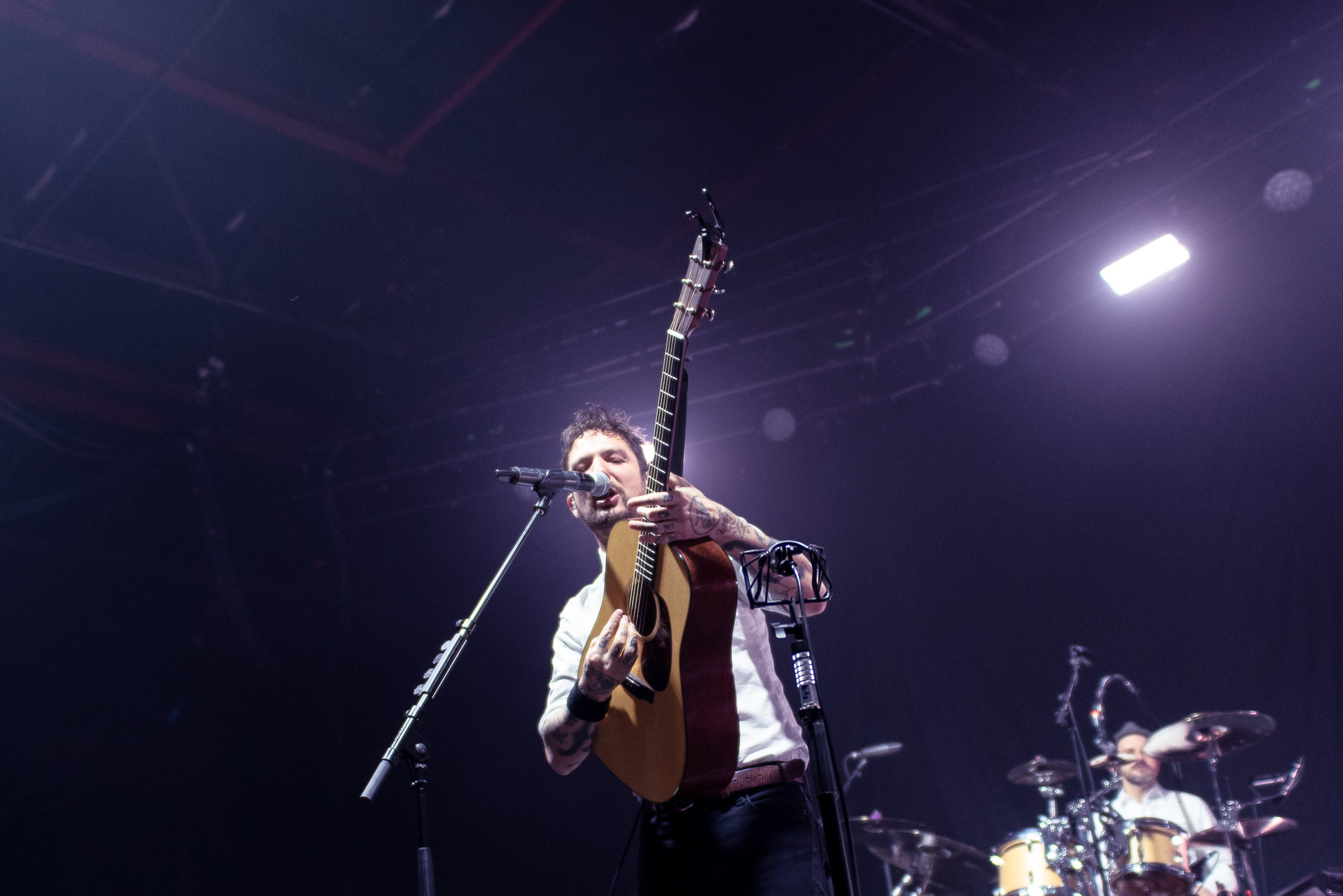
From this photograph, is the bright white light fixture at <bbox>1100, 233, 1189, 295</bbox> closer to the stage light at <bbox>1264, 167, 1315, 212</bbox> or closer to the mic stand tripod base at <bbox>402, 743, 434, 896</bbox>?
the stage light at <bbox>1264, 167, 1315, 212</bbox>

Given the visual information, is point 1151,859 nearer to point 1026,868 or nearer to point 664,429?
point 1026,868

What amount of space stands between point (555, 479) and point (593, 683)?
0.61 meters

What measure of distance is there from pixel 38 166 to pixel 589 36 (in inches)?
139

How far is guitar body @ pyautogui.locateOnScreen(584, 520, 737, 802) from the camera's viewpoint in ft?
7.48

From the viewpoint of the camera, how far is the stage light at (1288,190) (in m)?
5.78

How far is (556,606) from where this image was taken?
802 cm

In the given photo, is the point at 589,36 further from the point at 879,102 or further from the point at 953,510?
the point at 953,510

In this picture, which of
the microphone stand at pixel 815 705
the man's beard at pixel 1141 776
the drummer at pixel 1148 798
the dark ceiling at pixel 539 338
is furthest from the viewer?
the man's beard at pixel 1141 776

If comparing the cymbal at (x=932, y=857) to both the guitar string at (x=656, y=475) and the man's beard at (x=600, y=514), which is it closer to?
the man's beard at (x=600, y=514)

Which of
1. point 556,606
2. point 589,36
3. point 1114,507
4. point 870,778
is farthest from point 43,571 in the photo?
point 1114,507

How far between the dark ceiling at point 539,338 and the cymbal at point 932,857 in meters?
0.61

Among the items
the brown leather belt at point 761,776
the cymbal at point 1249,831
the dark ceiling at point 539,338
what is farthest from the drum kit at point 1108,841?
the brown leather belt at point 761,776

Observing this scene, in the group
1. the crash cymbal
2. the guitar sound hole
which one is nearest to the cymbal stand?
the crash cymbal

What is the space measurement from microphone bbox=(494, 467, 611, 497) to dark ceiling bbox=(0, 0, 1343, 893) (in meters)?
3.51
